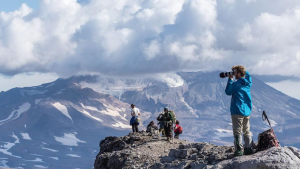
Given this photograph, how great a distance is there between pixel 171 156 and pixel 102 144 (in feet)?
39.6

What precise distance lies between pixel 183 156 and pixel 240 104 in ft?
14.8

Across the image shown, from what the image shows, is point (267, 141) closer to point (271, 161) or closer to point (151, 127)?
point (271, 161)

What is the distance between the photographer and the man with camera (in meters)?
15.5

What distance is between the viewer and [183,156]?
1933 centimetres

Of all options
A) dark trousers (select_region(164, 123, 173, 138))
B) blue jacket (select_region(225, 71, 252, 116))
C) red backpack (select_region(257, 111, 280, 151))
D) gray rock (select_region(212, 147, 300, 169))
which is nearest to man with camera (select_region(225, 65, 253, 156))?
blue jacket (select_region(225, 71, 252, 116))

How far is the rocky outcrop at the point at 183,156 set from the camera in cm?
1362

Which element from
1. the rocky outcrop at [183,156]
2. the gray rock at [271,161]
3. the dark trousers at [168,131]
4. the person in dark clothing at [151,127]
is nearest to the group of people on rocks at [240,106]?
the rocky outcrop at [183,156]

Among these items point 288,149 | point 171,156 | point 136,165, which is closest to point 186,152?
point 171,156

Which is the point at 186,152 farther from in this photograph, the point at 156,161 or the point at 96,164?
the point at 96,164

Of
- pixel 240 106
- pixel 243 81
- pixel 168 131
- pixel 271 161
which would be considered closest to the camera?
pixel 271 161

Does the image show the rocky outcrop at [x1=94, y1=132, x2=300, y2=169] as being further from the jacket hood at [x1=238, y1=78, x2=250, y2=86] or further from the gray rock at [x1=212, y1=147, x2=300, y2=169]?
the jacket hood at [x1=238, y1=78, x2=250, y2=86]

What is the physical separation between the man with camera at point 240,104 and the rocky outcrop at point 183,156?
1.97 ft

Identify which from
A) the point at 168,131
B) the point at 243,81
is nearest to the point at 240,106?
the point at 243,81

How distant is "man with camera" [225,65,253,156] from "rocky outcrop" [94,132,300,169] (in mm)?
601
